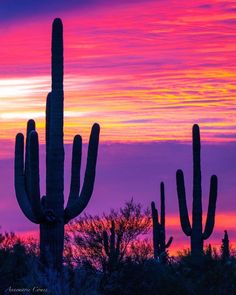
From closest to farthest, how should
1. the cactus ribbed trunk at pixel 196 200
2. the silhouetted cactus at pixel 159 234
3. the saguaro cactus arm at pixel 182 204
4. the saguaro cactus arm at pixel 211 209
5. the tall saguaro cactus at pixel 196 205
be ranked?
the cactus ribbed trunk at pixel 196 200
the tall saguaro cactus at pixel 196 205
the saguaro cactus arm at pixel 182 204
the saguaro cactus arm at pixel 211 209
the silhouetted cactus at pixel 159 234

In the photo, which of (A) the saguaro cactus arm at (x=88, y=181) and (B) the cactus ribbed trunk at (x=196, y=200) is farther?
(B) the cactus ribbed trunk at (x=196, y=200)

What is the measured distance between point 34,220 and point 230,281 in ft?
15.8

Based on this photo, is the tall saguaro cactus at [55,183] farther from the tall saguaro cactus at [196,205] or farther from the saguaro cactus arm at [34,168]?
the tall saguaro cactus at [196,205]

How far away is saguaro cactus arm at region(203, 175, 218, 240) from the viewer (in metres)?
29.3

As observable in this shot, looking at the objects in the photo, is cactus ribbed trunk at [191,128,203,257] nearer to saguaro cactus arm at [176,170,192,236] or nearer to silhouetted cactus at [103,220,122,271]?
saguaro cactus arm at [176,170,192,236]

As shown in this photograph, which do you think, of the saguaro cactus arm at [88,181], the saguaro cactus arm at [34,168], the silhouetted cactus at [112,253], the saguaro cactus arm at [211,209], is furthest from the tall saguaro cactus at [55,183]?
the saguaro cactus arm at [211,209]

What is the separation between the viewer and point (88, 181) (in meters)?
20.4

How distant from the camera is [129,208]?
115 feet

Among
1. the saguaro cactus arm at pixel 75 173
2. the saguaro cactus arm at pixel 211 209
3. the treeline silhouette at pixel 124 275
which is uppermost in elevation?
the saguaro cactus arm at pixel 211 209

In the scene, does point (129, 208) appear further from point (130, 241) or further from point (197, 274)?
point (197, 274)

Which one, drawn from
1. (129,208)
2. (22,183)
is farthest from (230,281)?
(129,208)

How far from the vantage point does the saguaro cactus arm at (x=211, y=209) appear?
29269 mm

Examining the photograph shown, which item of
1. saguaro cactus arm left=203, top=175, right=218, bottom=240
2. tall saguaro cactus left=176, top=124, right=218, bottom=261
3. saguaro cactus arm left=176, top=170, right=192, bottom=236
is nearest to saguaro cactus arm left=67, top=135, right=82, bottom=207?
tall saguaro cactus left=176, top=124, right=218, bottom=261

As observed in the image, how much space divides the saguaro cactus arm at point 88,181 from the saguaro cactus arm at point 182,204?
29.6 ft
